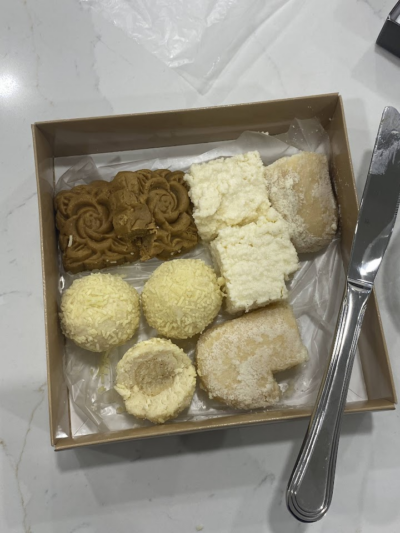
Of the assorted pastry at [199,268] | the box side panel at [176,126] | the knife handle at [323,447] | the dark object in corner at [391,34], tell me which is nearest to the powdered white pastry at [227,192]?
the assorted pastry at [199,268]

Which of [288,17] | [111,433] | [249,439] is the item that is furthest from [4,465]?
[288,17]

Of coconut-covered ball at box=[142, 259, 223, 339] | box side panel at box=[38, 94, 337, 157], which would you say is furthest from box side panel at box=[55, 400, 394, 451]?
box side panel at box=[38, 94, 337, 157]

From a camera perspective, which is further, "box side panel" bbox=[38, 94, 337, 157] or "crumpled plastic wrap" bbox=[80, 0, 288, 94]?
"crumpled plastic wrap" bbox=[80, 0, 288, 94]

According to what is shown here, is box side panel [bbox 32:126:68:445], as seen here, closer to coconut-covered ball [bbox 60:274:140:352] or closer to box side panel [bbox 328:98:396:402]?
coconut-covered ball [bbox 60:274:140:352]

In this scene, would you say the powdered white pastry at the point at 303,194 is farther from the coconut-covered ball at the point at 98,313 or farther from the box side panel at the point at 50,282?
the box side panel at the point at 50,282

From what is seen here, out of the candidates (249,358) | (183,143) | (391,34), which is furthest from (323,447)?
(391,34)

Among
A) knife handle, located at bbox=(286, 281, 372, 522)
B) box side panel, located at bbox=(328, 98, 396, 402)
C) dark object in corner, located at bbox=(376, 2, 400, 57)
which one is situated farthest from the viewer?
dark object in corner, located at bbox=(376, 2, 400, 57)

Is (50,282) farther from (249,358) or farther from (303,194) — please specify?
(303,194)
